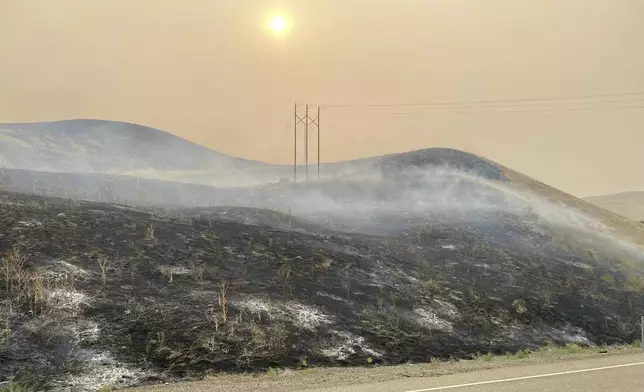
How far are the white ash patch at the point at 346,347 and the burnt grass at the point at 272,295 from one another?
70mm

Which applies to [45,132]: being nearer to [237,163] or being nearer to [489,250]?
[237,163]

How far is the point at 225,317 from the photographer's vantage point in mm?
16250

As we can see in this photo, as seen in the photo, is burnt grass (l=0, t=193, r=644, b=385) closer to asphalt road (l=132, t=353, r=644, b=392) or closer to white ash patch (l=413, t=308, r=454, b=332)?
white ash patch (l=413, t=308, r=454, b=332)

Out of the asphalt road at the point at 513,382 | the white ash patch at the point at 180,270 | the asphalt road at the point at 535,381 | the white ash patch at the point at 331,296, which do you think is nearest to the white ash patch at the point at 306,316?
the white ash patch at the point at 331,296

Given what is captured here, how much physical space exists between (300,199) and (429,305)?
3399 centimetres

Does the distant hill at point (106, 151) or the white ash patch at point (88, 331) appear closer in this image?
the white ash patch at point (88, 331)

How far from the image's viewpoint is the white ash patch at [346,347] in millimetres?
15461

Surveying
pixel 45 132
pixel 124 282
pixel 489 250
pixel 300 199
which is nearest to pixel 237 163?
pixel 45 132

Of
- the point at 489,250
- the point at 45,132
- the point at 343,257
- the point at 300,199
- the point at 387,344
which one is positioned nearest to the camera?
the point at 387,344

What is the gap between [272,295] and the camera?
19094mm

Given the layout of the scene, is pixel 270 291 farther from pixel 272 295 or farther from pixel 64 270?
pixel 64 270

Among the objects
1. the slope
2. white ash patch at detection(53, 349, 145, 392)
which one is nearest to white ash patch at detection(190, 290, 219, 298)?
the slope

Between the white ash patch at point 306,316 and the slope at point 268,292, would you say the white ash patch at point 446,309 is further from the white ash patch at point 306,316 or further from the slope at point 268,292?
the white ash patch at point 306,316

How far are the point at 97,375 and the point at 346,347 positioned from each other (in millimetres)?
7400
